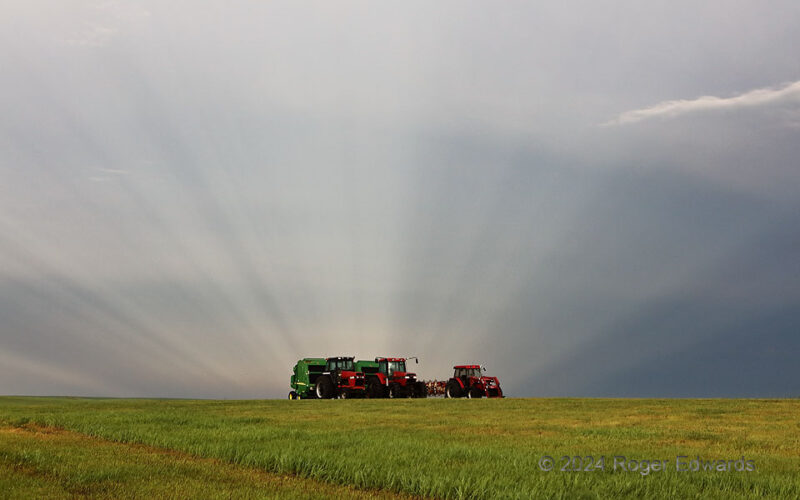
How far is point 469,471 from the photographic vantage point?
10.8 meters

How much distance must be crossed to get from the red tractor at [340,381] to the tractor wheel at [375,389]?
1.09m

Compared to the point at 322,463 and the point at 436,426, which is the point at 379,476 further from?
the point at 436,426

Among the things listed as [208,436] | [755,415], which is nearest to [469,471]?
[208,436]

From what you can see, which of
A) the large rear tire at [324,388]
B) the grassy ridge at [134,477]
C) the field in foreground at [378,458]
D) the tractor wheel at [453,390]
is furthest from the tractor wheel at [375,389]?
the grassy ridge at [134,477]

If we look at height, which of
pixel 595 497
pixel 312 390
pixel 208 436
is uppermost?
pixel 312 390

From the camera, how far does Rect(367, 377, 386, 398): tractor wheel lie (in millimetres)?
47688

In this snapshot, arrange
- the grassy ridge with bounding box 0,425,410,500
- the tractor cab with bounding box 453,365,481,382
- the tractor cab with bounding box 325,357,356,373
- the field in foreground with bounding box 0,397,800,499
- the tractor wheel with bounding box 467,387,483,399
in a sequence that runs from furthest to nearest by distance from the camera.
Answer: the tractor cab with bounding box 325,357,356,373 → the tractor cab with bounding box 453,365,481,382 → the tractor wheel with bounding box 467,387,483,399 → the field in foreground with bounding box 0,397,800,499 → the grassy ridge with bounding box 0,425,410,500

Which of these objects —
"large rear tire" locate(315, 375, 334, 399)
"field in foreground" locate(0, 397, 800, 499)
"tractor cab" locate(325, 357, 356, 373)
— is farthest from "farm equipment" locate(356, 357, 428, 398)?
"field in foreground" locate(0, 397, 800, 499)

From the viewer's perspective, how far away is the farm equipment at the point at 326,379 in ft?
152

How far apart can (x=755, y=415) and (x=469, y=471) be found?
1956cm

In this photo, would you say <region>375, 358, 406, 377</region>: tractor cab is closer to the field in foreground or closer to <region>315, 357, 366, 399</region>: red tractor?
<region>315, 357, 366, 399</region>: red tractor

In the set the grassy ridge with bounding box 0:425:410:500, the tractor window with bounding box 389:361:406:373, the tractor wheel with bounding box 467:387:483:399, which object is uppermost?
the tractor window with bounding box 389:361:406:373

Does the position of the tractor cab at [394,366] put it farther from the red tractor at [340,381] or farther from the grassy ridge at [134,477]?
the grassy ridge at [134,477]

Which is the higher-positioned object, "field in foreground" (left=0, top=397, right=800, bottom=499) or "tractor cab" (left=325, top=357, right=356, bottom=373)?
"tractor cab" (left=325, top=357, right=356, bottom=373)
